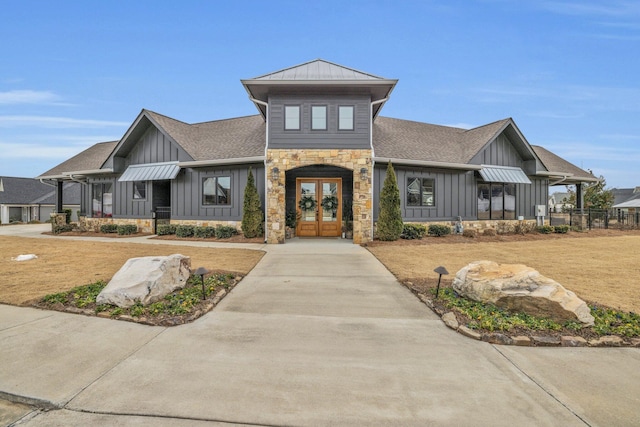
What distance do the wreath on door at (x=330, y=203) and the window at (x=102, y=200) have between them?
40.8 ft

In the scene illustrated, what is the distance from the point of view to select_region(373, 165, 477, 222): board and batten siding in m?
13.5

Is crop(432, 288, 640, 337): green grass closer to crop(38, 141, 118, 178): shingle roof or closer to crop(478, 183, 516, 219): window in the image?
crop(478, 183, 516, 219): window

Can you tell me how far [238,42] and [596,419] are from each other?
62.0 ft

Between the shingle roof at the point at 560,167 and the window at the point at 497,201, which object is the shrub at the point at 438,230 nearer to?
the window at the point at 497,201

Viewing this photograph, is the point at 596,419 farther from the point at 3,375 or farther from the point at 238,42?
the point at 238,42

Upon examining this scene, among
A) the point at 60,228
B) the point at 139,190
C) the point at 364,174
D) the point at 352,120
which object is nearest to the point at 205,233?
the point at 139,190

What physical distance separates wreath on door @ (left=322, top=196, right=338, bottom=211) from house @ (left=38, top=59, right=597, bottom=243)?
50mm

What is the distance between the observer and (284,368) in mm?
2844

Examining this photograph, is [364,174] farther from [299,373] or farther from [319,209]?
[299,373]

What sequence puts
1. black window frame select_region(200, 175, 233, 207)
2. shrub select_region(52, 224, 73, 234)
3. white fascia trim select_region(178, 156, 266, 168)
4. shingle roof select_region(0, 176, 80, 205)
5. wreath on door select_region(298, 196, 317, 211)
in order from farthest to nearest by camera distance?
shingle roof select_region(0, 176, 80, 205) < shrub select_region(52, 224, 73, 234) < black window frame select_region(200, 175, 233, 207) < wreath on door select_region(298, 196, 317, 211) < white fascia trim select_region(178, 156, 266, 168)

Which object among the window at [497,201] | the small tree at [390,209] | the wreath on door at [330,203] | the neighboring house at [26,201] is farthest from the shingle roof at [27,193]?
the window at [497,201]

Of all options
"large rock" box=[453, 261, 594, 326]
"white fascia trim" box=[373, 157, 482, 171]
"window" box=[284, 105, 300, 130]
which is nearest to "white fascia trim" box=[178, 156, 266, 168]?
"window" box=[284, 105, 300, 130]

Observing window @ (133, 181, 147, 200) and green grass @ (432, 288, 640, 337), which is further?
window @ (133, 181, 147, 200)

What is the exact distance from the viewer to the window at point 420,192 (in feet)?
46.2
